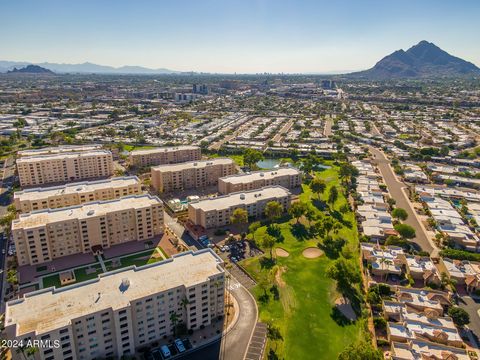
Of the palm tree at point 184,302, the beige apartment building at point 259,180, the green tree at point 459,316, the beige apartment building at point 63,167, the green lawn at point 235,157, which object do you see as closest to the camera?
the palm tree at point 184,302

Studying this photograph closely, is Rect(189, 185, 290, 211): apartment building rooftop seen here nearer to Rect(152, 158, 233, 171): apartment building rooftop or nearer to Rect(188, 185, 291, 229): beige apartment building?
Rect(188, 185, 291, 229): beige apartment building

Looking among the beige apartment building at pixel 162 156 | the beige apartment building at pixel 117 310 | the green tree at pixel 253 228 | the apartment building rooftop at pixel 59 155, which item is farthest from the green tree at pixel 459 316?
the apartment building rooftop at pixel 59 155

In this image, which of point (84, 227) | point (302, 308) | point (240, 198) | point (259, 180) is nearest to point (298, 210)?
point (240, 198)

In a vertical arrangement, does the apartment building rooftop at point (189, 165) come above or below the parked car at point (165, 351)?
above

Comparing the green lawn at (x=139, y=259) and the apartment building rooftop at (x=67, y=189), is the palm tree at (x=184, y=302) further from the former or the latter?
the apartment building rooftop at (x=67, y=189)

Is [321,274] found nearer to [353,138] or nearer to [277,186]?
[277,186]

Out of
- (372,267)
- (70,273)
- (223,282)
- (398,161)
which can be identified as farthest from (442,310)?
(398,161)
